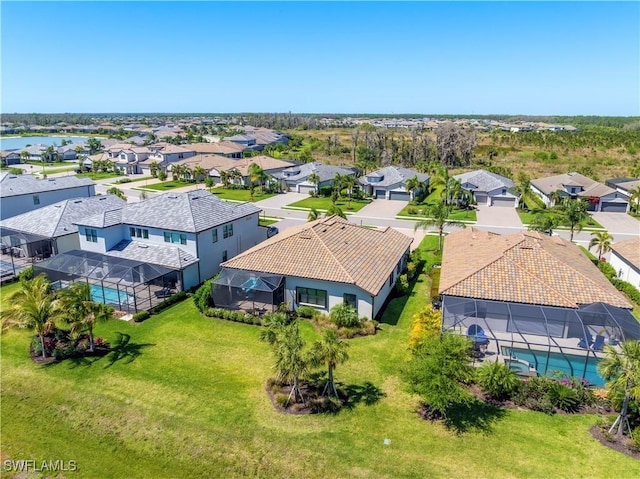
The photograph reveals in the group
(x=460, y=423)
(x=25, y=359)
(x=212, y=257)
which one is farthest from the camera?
(x=212, y=257)

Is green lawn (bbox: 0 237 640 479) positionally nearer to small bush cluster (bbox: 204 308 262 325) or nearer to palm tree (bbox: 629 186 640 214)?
small bush cluster (bbox: 204 308 262 325)

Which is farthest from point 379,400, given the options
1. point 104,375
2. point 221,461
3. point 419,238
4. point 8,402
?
point 419,238

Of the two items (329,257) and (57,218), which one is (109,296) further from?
(329,257)

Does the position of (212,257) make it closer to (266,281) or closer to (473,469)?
(266,281)

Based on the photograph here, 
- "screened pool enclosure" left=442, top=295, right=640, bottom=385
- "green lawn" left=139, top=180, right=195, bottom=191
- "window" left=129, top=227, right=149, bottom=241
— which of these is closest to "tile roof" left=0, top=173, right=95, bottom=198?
"window" left=129, top=227, right=149, bottom=241

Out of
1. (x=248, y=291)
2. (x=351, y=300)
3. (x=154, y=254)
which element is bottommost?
(x=248, y=291)

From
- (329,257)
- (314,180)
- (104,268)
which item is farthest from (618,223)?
(104,268)

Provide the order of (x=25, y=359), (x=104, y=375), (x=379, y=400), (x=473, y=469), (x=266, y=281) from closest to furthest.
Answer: (x=473, y=469)
(x=379, y=400)
(x=104, y=375)
(x=25, y=359)
(x=266, y=281)
